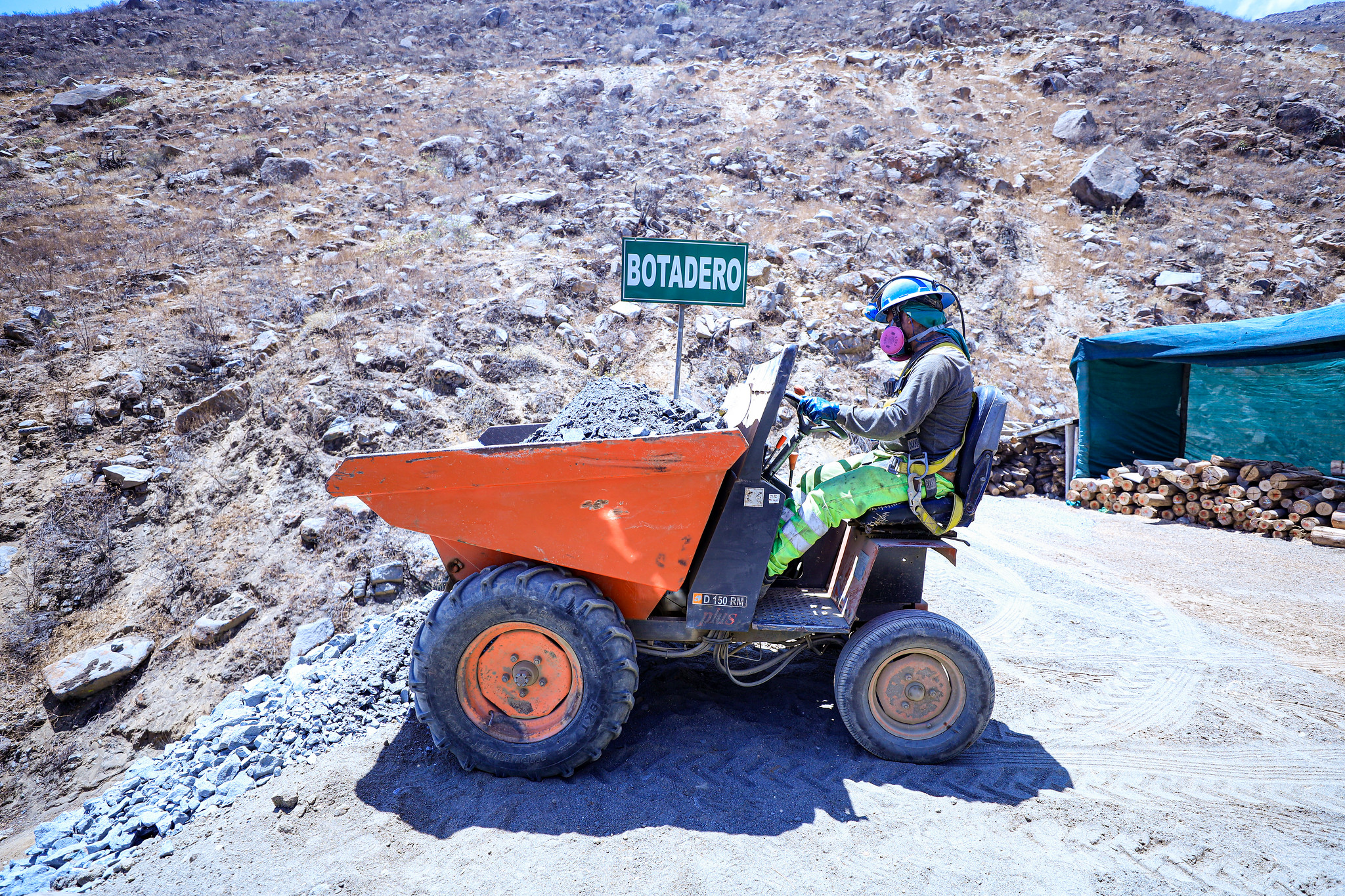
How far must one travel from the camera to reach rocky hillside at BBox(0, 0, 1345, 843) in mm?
6285

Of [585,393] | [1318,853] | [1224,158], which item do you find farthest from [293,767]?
[1224,158]

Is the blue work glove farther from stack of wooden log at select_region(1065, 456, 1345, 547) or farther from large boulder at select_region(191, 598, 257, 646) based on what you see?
stack of wooden log at select_region(1065, 456, 1345, 547)

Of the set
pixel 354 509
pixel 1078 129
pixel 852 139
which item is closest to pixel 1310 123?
pixel 1078 129

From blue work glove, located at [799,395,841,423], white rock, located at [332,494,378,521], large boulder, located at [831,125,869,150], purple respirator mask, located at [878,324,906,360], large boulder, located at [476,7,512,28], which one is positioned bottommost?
white rock, located at [332,494,378,521]

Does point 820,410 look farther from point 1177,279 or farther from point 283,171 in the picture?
point 283,171

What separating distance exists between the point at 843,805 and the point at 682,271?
4755mm

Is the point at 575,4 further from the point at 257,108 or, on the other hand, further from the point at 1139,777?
the point at 1139,777

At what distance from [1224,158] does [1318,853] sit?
2177 centimetres

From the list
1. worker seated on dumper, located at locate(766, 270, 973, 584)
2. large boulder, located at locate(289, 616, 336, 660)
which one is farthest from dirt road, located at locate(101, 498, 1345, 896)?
large boulder, located at locate(289, 616, 336, 660)

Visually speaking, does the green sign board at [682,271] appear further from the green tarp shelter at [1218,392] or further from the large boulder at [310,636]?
the green tarp shelter at [1218,392]

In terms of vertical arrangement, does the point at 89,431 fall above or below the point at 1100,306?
below

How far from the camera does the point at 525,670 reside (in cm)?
319

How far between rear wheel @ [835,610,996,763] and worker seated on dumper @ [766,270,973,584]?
520mm

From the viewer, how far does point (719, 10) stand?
28.7 meters
